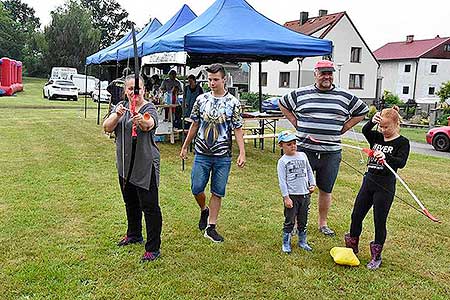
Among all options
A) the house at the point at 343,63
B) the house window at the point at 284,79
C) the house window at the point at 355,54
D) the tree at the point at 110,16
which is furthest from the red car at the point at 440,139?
the tree at the point at 110,16

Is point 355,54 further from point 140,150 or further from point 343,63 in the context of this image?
point 140,150

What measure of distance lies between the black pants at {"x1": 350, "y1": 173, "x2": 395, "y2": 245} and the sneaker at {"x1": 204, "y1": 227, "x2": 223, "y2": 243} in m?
1.19

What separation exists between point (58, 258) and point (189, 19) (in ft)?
26.3

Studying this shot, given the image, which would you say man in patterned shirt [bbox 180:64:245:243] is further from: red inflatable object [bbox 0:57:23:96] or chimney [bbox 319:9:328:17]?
chimney [bbox 319:9:328:17]

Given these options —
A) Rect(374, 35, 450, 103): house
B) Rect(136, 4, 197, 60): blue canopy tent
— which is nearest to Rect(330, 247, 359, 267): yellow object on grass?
Rect(136, 4, 197, 60): blue canopy tent

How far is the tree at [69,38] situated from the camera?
1810 inches

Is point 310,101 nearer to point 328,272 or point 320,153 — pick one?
point 320,153

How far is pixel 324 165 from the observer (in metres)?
4.04

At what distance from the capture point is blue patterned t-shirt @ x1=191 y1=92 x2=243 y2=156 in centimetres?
385

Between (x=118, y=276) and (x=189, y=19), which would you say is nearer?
(x=118, y=276)

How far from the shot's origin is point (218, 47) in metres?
7.16

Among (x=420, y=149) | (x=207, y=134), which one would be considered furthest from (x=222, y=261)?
(x=420, y=149)

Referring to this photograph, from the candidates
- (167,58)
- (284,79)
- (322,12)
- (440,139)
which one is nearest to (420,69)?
(322,12)

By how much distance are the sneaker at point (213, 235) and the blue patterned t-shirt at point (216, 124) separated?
2.27 feet
